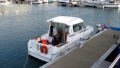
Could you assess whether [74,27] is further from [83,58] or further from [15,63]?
[15,63]

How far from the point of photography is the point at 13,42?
63.3ft

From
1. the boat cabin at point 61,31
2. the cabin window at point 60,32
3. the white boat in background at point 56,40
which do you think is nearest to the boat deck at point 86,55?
the white boat in background at point 56,40

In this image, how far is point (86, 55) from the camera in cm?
1152

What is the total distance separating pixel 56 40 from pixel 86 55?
3900mm

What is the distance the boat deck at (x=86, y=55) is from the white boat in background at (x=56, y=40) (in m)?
1.10

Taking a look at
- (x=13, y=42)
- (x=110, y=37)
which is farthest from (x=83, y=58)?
(x=13, y=42)

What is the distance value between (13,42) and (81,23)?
27.4ft

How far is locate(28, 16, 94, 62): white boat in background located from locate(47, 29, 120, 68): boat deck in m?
1.10

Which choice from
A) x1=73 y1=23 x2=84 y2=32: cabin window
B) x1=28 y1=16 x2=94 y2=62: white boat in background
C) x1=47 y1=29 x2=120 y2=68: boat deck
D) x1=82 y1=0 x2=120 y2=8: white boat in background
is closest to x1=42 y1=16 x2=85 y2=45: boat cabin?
x1=28 y1=16 x2=94 y2=62: white boat in background

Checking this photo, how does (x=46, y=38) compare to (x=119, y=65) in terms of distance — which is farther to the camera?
(x=46, y=38)

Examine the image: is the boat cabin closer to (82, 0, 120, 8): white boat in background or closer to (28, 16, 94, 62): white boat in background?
(28, 16, 94, 62): white boat in background

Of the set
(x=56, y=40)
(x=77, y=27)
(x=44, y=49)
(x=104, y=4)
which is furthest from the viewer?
(x=104, y=4)

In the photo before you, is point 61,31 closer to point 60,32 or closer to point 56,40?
point 60,32

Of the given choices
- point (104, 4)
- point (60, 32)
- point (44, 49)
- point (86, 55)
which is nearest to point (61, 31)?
point (60, 32)
